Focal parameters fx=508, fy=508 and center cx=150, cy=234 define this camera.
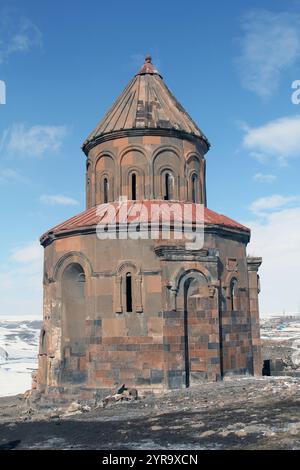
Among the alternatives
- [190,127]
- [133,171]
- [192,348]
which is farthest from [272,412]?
[190,127]

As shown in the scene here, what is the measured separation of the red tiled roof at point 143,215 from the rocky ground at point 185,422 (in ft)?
13.9

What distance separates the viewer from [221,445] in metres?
7.05

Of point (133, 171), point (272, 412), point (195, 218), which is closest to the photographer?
point (272, 412)

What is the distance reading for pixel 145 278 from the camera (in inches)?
506

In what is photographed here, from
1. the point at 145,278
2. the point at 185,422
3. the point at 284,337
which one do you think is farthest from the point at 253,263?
the point at 284,337

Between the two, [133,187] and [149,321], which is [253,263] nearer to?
[149,321]

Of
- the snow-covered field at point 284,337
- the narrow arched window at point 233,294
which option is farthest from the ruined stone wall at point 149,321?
the snow-covered field at point 284,337

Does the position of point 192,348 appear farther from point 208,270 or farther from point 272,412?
point 272,412

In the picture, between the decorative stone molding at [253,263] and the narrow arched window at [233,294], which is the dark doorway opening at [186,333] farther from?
the decorative stone molding at [253,263]

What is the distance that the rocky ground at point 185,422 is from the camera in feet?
24.2

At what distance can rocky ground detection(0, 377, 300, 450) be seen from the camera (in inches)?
290

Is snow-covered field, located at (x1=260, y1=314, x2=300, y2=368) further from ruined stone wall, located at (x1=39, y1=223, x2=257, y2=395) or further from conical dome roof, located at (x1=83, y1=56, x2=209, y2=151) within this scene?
conical dome roof, located at (x1=83, y1=56, x2=209, y2=151)

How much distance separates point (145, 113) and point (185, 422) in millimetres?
9482

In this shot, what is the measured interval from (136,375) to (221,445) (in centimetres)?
554
